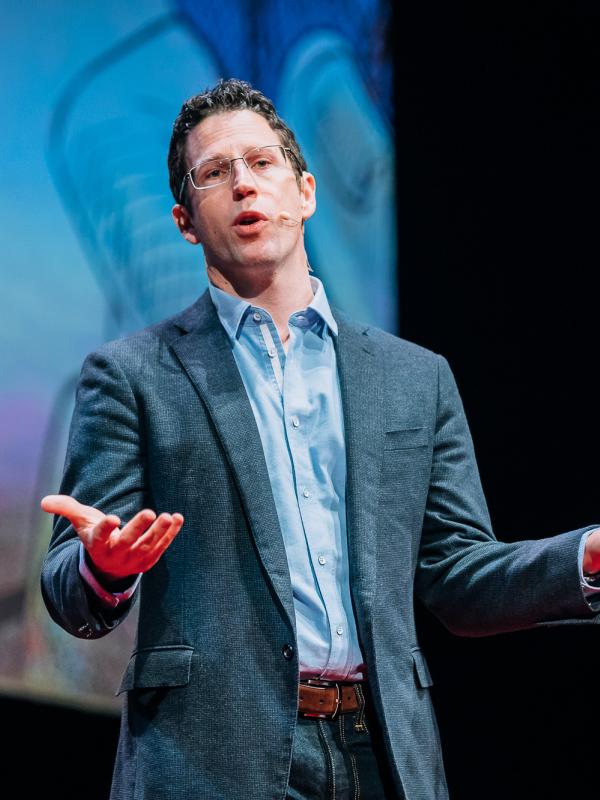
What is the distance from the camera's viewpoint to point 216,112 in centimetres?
218

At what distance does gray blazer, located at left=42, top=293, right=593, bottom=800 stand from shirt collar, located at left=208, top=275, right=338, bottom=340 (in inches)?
1.2

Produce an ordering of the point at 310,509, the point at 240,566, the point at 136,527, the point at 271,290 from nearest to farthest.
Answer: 1. the point at 136,527
2. the point at 240,566
3. the point at 310,509
4. the point at 271,290

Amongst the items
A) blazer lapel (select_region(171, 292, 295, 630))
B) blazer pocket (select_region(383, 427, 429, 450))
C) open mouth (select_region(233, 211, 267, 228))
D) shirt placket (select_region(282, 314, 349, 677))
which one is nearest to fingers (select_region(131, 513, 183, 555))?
blazer lapel (select_region(171, 292, 295, 630))

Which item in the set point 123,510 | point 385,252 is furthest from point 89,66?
point 123,510

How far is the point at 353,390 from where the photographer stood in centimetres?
198

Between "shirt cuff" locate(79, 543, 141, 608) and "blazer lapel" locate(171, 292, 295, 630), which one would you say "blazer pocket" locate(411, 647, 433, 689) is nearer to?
"blazer lapel" locate(171, 292, 295, 630)

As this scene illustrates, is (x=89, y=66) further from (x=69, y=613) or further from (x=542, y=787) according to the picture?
(x=542, y=787)

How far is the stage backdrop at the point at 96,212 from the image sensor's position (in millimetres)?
2740

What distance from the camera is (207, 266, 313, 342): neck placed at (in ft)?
6.83

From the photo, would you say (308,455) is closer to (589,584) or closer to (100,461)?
(100,461)

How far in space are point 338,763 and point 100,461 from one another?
667 millimetres

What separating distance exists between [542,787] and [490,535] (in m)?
1.27

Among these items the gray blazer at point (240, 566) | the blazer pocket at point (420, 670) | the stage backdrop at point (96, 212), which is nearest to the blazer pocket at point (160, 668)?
the gray blazer at point (240, 566)

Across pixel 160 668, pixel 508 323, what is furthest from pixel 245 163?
pixel 508 323
